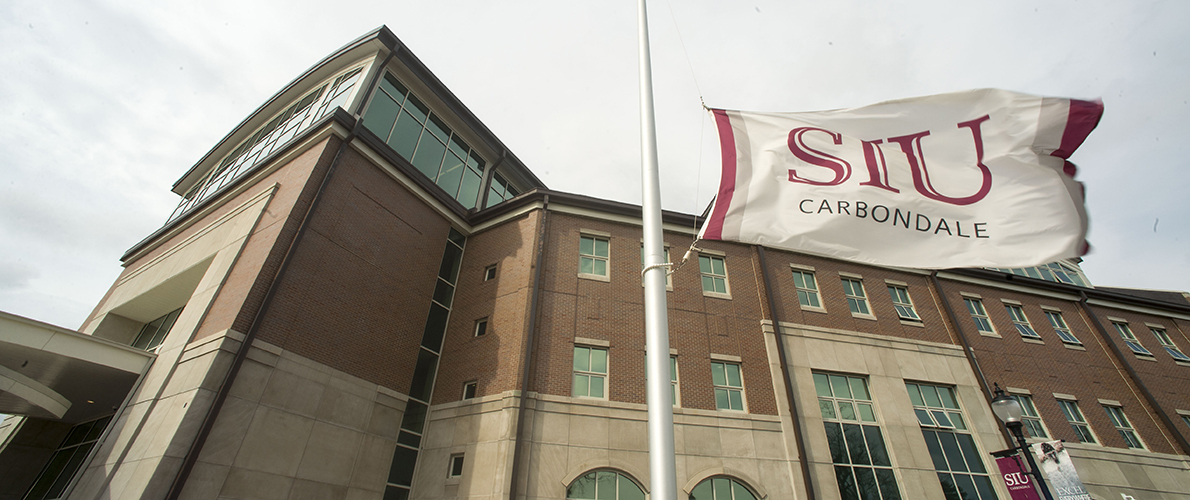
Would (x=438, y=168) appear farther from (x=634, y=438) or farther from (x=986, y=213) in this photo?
(x=986, y=213)

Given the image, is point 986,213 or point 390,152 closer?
point 986,213

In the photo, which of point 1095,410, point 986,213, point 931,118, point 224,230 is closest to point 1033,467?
point 986,213

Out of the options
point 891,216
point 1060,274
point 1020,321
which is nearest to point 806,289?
point 1020,321

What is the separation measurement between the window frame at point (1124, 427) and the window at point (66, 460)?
3783 centimetres

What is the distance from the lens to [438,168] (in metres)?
22.2

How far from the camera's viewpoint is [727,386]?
56.3 ft

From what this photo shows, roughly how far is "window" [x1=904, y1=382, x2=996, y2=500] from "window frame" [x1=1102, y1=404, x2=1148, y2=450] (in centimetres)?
802

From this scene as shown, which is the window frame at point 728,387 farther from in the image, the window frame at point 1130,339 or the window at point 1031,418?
the window frame at point 1130,339

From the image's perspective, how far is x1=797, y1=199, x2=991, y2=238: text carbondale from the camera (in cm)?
719

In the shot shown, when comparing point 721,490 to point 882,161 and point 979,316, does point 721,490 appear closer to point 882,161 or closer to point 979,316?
point 882,161

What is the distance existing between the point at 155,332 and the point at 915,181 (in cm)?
2768

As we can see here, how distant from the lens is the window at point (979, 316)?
22.1 meters

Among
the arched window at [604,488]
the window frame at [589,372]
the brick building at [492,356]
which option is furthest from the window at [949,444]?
the window frame at [589,372]

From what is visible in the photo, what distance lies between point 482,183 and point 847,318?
17050 mm
